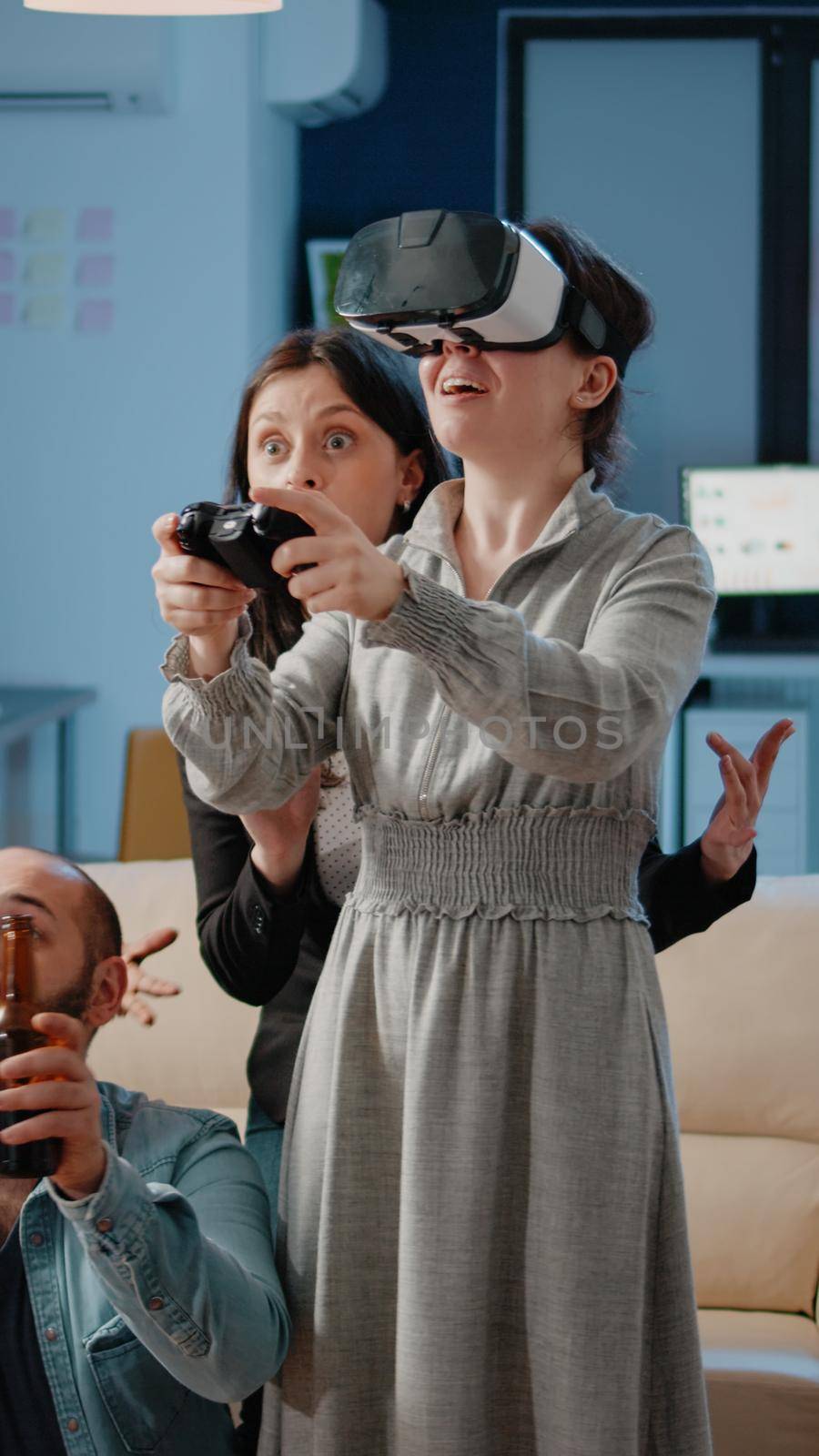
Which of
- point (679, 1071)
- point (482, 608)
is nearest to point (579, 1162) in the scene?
point (482, 608)

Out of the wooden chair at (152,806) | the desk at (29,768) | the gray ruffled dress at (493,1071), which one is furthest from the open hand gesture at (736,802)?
the desk at (29,768)

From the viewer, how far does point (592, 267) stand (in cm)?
113

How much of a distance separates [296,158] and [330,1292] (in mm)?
5371

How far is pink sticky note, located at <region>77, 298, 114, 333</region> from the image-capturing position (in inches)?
202

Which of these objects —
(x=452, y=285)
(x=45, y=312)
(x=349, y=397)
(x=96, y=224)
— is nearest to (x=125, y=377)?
(x=45, y=312)

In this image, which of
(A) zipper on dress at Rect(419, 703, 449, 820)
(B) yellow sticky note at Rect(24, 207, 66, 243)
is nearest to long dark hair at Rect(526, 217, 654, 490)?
(A) zipper on dress at Rect(419, 703, 449, 820)

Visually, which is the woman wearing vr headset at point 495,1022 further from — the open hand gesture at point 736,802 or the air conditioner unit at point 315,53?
the air conditioner unit at point 315,53

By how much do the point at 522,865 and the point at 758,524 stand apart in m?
4.84

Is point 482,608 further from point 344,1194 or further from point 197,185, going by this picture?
point 197,185

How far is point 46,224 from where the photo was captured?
5.14 m

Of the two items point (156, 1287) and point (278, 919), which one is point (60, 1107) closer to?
point (156, 1287)

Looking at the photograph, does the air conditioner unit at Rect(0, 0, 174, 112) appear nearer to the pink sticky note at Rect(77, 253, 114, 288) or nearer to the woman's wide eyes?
the pink sticky note at Rect(77, 253, 114, 288)

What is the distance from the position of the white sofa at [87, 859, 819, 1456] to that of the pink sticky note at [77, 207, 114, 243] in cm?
342

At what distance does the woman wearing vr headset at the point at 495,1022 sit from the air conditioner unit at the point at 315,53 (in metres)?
4.51
